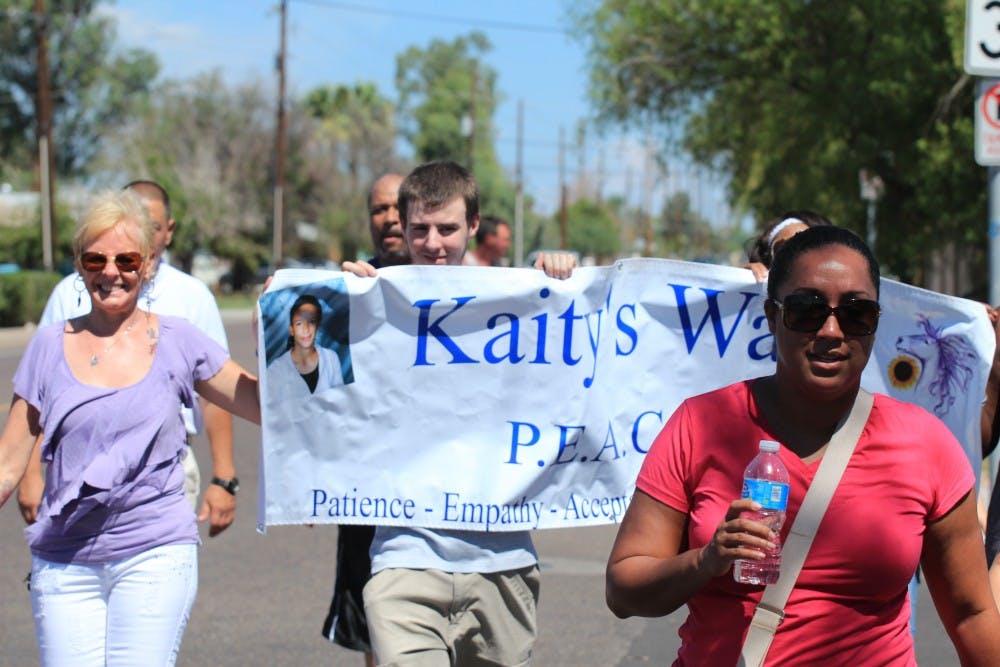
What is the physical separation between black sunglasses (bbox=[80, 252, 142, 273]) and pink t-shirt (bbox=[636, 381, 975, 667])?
6.10ft

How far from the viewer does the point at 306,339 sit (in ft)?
14.0

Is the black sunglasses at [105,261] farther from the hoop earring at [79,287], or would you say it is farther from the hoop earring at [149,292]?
the hoop earring at [79,287]

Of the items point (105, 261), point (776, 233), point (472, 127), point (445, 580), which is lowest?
point (445, 580)

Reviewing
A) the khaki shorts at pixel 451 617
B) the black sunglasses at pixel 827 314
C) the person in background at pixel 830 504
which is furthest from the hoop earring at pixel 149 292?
the black sunglasses at pixel 827 314

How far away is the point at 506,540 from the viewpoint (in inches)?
161

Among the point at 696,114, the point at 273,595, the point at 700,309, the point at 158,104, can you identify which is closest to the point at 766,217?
the point at 696,114

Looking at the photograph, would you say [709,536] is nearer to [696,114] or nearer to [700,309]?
[700,309]

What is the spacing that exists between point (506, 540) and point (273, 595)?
10.7ft

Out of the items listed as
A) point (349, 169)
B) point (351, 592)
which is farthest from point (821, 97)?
point (349, 169)

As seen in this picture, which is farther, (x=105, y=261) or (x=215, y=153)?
(x=215, y=153)

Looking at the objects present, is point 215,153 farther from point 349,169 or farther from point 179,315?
point 179,315

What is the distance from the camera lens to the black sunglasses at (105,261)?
383 cm

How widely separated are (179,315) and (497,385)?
1271mm

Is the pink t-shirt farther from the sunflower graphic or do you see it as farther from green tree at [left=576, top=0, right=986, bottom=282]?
green tree at [left=576, top=0, right=986, bottom=282]
